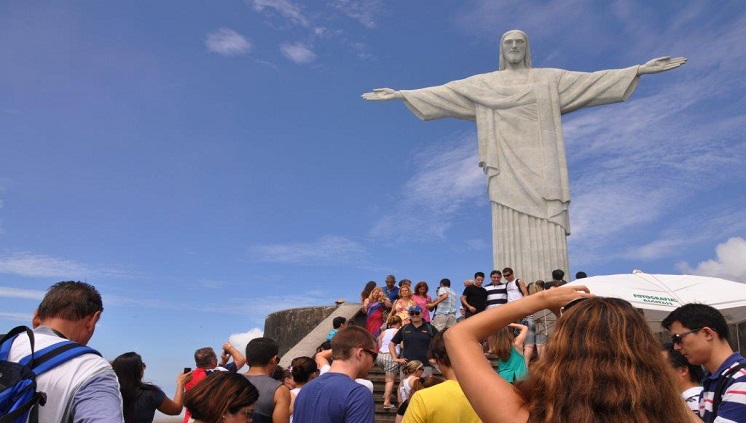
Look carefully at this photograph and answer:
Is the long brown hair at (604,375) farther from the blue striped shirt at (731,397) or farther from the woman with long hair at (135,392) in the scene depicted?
the woman with long hair at (135,392)

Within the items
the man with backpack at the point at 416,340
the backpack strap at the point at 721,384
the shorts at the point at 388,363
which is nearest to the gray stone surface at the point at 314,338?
the shorts at the point at 388,363

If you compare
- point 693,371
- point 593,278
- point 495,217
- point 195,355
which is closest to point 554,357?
point 693,371

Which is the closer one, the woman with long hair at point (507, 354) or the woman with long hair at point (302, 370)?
the woman with long hair at point (507, 354)

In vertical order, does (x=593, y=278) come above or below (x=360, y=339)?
above

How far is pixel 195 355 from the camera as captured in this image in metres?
5.30

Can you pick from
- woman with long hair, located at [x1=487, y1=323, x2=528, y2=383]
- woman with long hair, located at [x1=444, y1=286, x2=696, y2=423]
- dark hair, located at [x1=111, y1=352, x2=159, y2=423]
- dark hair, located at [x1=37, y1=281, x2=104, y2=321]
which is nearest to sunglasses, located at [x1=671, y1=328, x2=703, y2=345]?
woman with long hair, located at [x1=487, y1=323, x2=528, y2=383]

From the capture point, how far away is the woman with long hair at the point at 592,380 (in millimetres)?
1615

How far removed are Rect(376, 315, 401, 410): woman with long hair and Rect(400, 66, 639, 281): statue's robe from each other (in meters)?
5.91

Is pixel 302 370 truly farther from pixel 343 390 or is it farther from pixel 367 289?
pixel 367 289

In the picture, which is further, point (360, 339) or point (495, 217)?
point (495, 217)

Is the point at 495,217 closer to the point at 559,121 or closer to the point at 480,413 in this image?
the point at 559,121

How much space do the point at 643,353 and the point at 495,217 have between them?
1362 centimetres

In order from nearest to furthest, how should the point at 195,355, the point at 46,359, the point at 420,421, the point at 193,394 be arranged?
the point at 46,359
the point at 193,394
the point at 420,421
the point at 195,355

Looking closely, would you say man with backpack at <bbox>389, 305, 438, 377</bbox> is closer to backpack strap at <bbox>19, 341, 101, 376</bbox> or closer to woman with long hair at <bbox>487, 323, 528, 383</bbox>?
woman with long hair at <bbox>487, 323, 528, 383</bbox>
